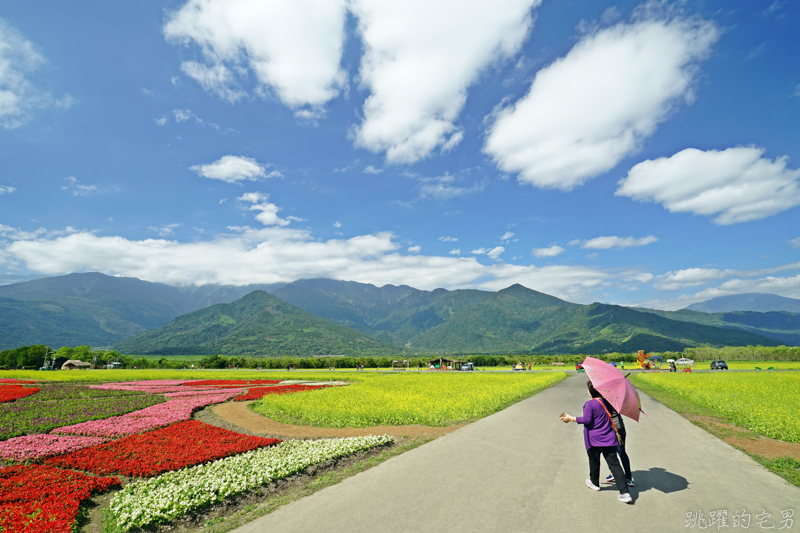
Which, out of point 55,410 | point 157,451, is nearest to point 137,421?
point 55,410

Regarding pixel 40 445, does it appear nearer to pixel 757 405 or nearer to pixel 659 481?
pixel 659 481

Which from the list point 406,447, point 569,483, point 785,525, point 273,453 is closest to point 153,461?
point 273,453

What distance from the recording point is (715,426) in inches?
623

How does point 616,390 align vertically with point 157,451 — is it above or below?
above

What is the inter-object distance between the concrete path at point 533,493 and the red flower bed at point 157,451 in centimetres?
530

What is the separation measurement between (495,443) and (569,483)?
4.19 meters

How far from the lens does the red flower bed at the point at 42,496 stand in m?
6.76

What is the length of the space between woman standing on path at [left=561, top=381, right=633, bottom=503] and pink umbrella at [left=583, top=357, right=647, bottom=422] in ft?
0.79

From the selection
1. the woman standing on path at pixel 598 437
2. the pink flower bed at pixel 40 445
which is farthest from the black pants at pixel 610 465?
the pink flower bed at pixel 40 445

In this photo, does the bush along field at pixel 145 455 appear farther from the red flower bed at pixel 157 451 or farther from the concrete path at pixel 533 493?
the concrete path at pixel 533 493

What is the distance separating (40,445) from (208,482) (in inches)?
404

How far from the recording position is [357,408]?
19344mm

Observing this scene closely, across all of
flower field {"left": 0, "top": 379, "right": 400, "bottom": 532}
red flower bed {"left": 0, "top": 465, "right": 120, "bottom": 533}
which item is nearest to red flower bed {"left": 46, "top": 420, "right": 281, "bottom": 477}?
flower field {"left": 0, "top": 379, "right": 400, "bottom": 532}

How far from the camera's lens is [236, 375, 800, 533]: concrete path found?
6.45 m
